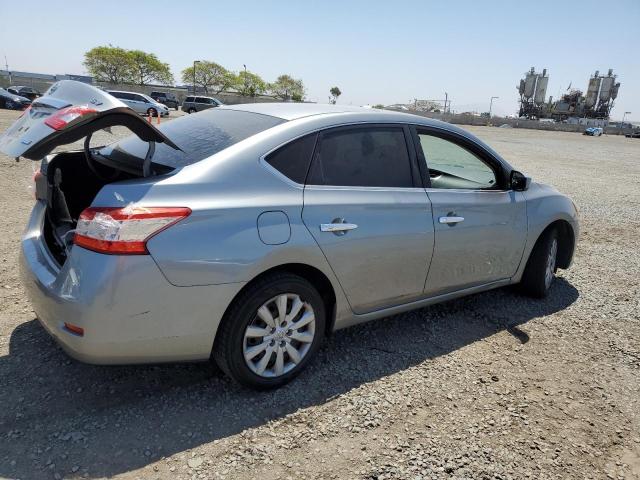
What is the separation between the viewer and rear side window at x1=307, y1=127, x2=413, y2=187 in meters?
2.89

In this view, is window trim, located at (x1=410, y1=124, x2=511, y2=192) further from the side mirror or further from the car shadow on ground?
the car shadow on ground

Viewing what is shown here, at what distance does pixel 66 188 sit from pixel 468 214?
9.40ft

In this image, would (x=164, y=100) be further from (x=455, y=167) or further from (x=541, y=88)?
(x=541, y=88)

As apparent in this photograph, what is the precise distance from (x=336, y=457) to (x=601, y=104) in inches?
5403

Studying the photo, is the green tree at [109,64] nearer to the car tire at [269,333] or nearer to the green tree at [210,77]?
the green tree at [210,77]

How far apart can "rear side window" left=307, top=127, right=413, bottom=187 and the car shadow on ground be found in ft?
3.93

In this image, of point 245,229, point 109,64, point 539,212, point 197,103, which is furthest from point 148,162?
point 109,64

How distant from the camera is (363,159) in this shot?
10.1 ft

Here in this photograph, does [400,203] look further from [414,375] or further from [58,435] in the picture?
[58,435]

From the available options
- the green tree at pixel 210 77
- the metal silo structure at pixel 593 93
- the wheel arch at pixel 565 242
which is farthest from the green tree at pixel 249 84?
the wheel arch at pixel 565 242

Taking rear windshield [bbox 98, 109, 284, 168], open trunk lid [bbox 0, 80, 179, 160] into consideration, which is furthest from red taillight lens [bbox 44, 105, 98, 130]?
rear windshield [bbox 98, 109, 284, 168]

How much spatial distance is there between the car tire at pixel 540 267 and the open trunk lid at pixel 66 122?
3.34m

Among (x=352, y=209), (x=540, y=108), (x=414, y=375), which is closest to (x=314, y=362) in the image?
(x=414, y=375)

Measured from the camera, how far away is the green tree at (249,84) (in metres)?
106
